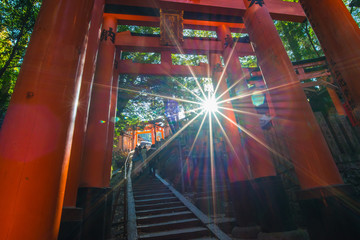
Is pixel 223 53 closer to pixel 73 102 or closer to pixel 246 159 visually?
pixel 246 159

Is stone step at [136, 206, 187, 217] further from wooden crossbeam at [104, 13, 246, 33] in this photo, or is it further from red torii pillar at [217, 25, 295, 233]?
wooden crossbeam at [104, 13, 246, 33]

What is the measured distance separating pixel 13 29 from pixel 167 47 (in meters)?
7.47

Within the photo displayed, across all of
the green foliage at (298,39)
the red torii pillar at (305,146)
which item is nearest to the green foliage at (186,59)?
the green foliage at (298,39)

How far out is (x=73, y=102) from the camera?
1393 millimetres

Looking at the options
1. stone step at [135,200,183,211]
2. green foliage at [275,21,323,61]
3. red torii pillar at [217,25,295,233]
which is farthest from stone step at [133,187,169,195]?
green foliage at [275,21,323,61]

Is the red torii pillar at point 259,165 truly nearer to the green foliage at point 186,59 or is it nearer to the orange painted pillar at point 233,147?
the orange painted pillar at point 233,147

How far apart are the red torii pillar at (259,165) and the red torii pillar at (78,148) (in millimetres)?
3866

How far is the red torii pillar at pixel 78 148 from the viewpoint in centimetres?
213

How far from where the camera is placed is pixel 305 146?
2059 mm

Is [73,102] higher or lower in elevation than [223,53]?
lower

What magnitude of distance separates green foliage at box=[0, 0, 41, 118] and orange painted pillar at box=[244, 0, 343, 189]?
31.5ft

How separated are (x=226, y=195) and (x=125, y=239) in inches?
164

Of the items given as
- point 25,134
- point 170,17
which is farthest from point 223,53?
point 25,134

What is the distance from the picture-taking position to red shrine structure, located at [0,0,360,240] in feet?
3.55
